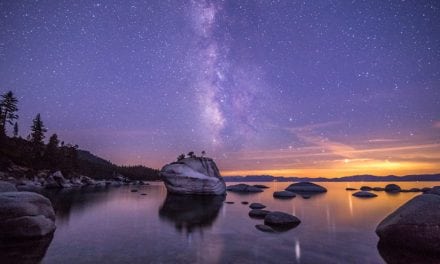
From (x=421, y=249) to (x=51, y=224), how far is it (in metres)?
18.4

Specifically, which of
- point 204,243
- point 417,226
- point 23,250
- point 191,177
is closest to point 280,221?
point 204,243

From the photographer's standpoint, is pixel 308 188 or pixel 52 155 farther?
pixel 52 155

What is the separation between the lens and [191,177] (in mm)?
45719

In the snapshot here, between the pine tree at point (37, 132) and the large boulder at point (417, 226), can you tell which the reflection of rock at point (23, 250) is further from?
the pine tree at point (37, 132)

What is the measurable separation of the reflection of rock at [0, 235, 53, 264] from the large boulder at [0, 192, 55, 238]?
1.45 ft

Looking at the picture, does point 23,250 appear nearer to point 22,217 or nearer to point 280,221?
point 22,217

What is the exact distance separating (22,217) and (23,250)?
108 inches

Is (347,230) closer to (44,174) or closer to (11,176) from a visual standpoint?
(11,176)

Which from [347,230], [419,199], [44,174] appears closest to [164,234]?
[347,230]

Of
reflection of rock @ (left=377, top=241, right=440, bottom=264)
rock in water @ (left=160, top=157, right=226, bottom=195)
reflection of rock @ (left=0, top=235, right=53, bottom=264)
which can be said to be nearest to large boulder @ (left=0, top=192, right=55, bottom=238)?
reflection of rock @ (left=0, top=235, right=53, bottom=264)

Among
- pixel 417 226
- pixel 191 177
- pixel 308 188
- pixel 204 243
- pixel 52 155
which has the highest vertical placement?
pixel 52 155

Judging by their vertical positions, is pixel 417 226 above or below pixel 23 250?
above

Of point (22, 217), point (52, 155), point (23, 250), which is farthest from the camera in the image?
point (52, 155)

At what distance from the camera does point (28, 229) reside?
12562mm
